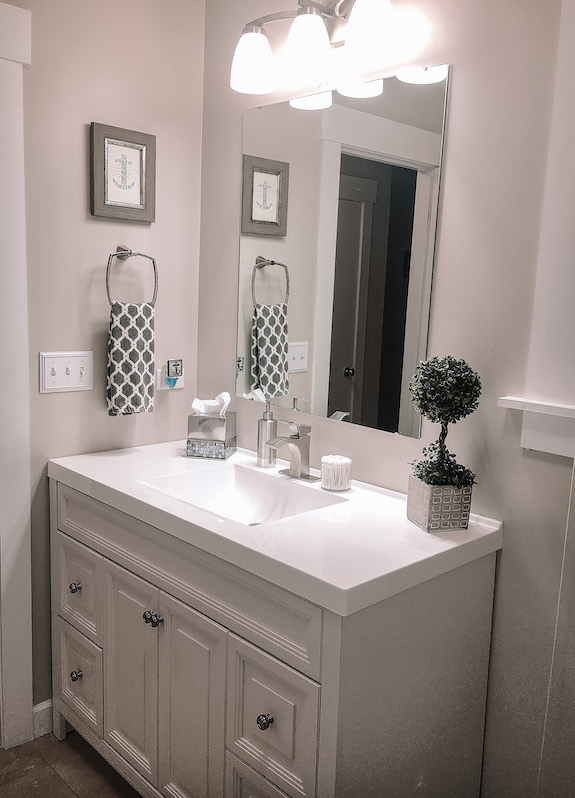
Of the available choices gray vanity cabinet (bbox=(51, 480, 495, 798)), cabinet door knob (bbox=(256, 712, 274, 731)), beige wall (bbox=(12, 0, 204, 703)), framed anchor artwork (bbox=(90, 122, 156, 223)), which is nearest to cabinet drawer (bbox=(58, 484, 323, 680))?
gray vanity cabinet (bbox=(51, 480, 495, 798))

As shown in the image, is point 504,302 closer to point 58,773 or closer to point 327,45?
point 327,45

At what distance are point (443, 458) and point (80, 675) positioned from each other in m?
1.22

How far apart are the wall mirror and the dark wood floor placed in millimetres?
1158

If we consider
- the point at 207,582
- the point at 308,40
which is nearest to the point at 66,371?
the point at 207,582

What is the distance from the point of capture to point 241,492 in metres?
1.92

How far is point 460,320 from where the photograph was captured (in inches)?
61.1

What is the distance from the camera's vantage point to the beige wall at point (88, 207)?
1844 mm

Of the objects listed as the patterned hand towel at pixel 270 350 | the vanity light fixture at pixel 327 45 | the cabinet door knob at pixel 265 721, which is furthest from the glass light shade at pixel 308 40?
the cabinet door knob at pixel 265 721

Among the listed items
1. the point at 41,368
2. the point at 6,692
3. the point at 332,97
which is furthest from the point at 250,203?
the point at 6,692

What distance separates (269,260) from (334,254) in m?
0.28

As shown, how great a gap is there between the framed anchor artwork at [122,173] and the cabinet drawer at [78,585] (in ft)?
3.13

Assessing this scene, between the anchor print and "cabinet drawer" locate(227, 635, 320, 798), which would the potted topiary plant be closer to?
"cabinet drawer" locate(227, 635, 320, 798)

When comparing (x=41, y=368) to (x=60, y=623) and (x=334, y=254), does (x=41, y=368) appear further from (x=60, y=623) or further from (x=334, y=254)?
(x=334, y=254)

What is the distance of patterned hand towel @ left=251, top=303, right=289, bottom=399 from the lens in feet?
6.48
